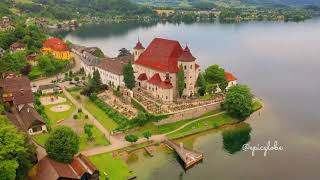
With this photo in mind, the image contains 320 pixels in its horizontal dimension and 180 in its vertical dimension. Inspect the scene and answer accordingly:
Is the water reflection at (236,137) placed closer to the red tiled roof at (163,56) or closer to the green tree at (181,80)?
the green tree at (181,80)

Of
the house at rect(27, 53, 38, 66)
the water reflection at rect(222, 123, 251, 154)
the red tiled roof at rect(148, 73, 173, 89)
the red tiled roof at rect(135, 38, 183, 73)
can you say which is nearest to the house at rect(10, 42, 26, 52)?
the house at rect(27, 53, 38, 66)

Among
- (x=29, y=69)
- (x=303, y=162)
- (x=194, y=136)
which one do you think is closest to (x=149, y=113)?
(x=194, y=136)

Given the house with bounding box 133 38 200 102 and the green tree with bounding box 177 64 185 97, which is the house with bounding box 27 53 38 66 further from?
the green tree with bounding box 177 64 185 97

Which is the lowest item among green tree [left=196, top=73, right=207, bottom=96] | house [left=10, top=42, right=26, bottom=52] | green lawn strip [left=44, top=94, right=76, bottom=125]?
green lawn strip [left=44, top=94, right=76, bottom=125]

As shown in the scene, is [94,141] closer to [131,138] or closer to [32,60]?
[131,138]

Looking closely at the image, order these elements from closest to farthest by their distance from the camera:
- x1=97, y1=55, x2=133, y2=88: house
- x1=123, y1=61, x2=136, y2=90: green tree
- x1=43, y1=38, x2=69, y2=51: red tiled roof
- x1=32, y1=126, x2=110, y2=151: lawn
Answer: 1. x1=32, y1=126, x2=110, y2=151: lawn
2. x1=123, y1=61, x2=136, y2=90: green tree
3. x1=97, y1=55, x2=133, y2=88: house
4. x1=43, y1=38, x2=69, y2=51: red tiled roof

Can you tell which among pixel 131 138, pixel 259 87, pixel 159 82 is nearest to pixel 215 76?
pixel 159 82

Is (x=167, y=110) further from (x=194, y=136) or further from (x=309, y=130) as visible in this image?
(x=309, y=130)
